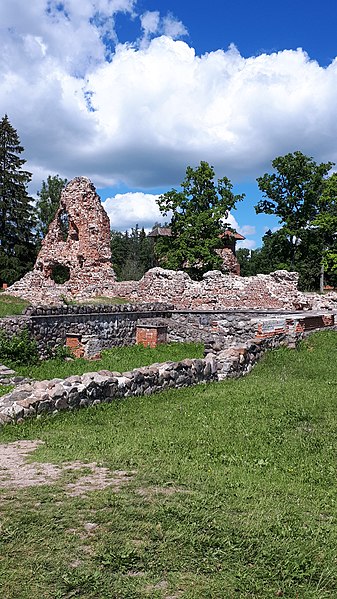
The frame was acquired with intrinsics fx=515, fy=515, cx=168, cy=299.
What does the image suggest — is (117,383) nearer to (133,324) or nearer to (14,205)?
(133,324)

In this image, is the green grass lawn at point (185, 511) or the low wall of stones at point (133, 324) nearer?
the green grass lawn at point (185, 511)

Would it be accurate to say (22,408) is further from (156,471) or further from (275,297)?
(275,297)

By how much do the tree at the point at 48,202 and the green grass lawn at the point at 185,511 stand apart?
38.9m

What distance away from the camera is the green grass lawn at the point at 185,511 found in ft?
10.5

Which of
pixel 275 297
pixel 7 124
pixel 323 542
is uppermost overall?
pixel 7 124

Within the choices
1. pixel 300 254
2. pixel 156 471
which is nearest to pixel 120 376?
pixel 156 471

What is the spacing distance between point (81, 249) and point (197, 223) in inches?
360

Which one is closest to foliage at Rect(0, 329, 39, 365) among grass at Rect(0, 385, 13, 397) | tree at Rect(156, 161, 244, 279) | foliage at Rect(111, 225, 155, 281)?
grass at Rect(0, 385, 13, 397)

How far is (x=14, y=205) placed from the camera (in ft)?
121

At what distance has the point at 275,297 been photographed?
2388 centimetres

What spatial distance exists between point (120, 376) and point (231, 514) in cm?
463

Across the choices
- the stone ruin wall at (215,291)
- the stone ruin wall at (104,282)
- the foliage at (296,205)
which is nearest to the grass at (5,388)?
the stone ruin wall at (104,282)

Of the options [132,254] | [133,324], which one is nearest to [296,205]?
[133,324]

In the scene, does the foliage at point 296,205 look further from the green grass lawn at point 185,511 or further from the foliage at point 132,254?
the green grass lawn at point 185,511
